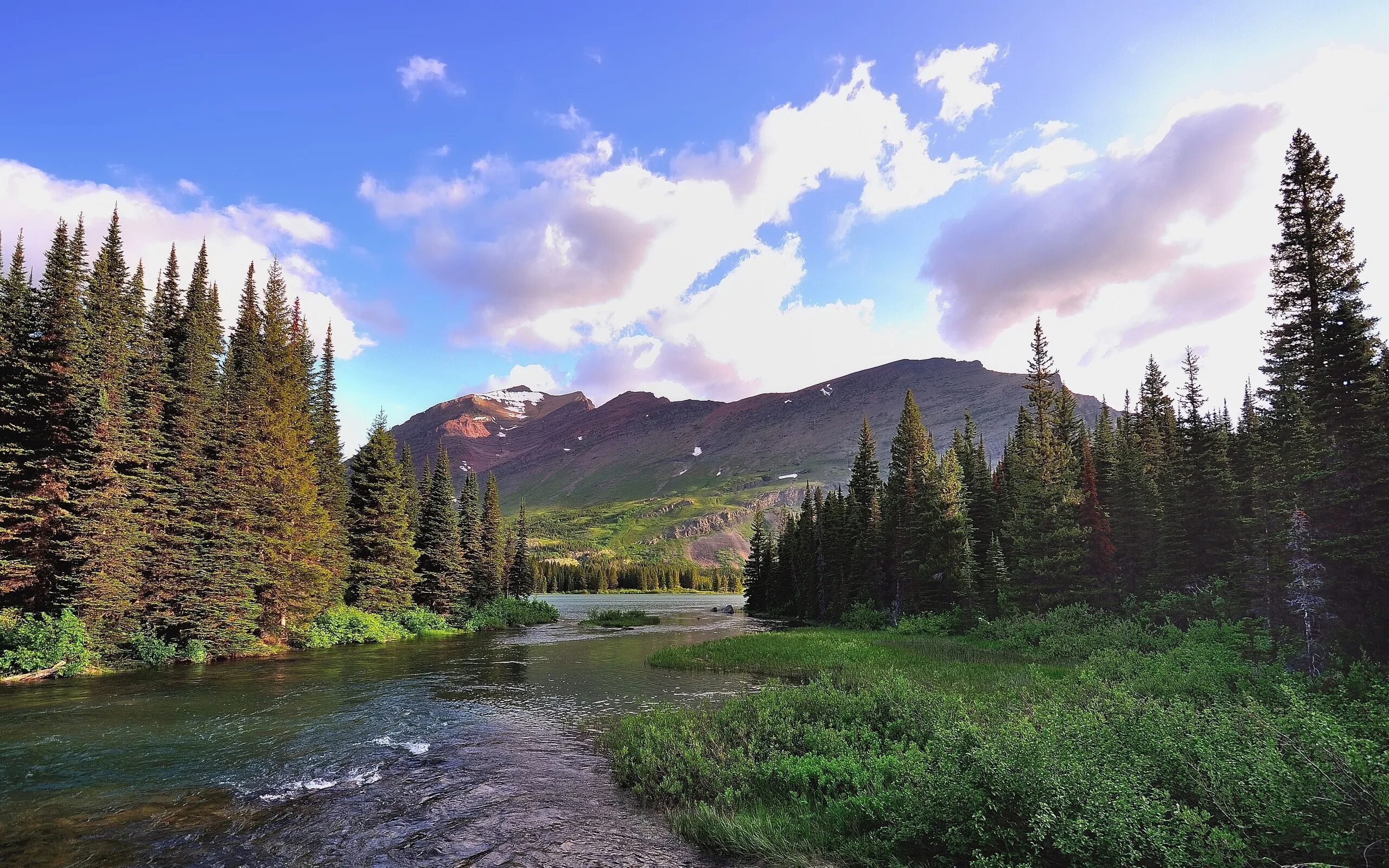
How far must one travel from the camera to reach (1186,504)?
42062 millimetres

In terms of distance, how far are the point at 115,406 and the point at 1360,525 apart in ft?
188

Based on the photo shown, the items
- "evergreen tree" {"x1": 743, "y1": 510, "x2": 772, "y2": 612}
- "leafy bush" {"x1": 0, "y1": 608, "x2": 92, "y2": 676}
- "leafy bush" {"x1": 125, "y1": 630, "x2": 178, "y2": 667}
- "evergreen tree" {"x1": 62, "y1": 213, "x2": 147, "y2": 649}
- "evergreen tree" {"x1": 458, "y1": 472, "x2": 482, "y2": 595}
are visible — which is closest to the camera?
"leafy bush" {"x1": 0, "y1": 608, "x2": 92, "y2": 676}

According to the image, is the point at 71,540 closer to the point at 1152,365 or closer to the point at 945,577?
the point at 945,577

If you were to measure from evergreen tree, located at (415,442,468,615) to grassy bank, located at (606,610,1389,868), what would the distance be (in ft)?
171

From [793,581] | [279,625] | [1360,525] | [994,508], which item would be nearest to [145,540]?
[279,625]

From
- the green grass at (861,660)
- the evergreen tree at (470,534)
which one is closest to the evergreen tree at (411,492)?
the evergreen tree at (470,534)

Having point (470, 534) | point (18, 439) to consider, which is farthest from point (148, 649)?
point (470, 534)

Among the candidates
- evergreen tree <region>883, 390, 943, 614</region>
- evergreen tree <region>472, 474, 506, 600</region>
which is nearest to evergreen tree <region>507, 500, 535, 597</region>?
evergreen tree <region>472, 474, 506, 600</region>

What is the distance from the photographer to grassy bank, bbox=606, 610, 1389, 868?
7551 millimetres

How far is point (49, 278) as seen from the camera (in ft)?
106

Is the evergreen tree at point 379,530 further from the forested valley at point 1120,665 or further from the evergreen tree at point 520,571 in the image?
the evergreen tree at point 520,571

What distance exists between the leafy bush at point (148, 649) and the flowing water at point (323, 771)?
94.8 inches

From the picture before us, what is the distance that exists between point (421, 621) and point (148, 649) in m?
27.3

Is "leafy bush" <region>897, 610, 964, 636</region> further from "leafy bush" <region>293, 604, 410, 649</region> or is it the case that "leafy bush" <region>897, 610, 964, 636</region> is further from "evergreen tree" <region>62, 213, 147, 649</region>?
"evergreen tree" <region>62, 213, 147, 649</region>
